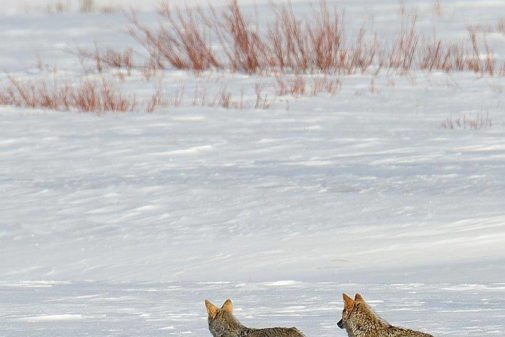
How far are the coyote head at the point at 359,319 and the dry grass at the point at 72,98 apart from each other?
10227 millimetres

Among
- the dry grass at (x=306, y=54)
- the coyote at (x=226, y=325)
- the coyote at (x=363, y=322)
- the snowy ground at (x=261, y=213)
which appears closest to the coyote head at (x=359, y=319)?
the coyote at (x=363, y=322)

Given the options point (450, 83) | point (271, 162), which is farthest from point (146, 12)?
point (271, 162)

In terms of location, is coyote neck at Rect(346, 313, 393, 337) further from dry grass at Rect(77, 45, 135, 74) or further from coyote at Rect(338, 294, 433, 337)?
dry grass at Rect(77, 45, 135, 74)

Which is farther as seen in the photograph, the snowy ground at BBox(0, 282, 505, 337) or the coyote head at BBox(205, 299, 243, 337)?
the snowy ground at BBox(0, 282, 505, 337)

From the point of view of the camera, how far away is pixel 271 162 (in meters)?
10.2

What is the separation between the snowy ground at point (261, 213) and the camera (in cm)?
540

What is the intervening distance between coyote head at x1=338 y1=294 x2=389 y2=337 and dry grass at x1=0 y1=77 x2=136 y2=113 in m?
10.2

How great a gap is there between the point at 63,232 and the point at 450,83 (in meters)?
7.67

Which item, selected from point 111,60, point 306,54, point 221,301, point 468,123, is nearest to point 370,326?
point 221,301

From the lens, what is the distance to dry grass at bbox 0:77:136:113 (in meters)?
13.8

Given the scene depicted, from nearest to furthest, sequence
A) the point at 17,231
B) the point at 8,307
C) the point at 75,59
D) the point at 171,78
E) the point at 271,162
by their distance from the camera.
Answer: the point at 8,307
the point at 17,231
the point at 271,162
the point at 171,78
the point at 75,59

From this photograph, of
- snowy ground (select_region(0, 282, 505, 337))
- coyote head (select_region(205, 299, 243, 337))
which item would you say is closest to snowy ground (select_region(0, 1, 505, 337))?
snowy ground (select_region(0, 282, 505, 337))

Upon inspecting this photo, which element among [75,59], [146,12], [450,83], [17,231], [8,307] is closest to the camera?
[8,307]

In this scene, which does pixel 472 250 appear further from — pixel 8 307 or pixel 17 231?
pixel 17 231
